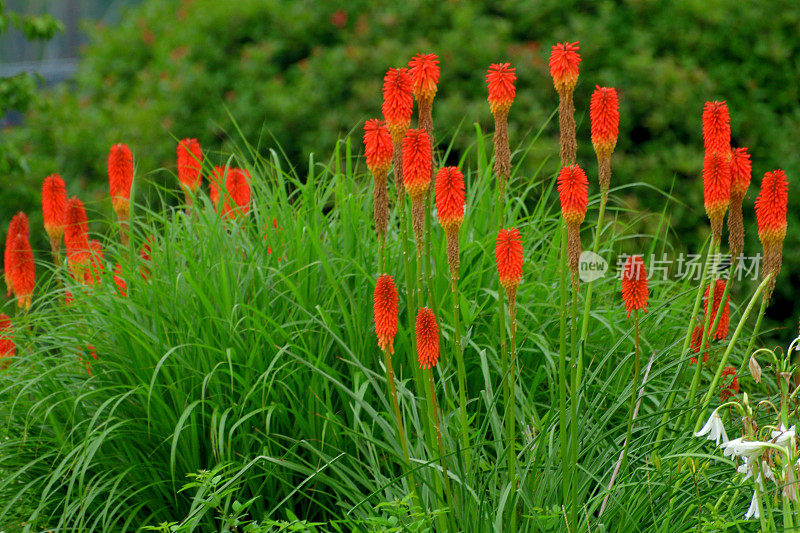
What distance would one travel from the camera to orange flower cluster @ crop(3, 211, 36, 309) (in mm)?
3744

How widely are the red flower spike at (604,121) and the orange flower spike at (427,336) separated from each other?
63 cm

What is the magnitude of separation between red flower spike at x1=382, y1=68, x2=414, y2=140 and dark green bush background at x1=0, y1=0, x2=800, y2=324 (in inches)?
117

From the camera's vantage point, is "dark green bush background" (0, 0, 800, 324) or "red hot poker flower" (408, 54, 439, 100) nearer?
"red hot poker flower" (408, 54, 439, 100)

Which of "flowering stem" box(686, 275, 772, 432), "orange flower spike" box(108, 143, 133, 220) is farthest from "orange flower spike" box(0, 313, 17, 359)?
"flowering stem" box(686, 275, 772, 432)

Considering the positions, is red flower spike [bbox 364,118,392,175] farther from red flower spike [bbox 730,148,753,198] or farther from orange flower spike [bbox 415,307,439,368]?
red flower spike [bbox 730,148,753,198]

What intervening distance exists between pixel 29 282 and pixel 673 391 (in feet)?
8.41

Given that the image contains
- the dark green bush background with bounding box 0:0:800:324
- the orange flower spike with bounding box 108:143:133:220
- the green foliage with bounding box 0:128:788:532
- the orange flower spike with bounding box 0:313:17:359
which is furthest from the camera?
the dark green bush background with bounding box 0:0:800:324

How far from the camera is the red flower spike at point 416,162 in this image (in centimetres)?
228

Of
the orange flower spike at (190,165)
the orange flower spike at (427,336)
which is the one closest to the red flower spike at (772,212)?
the orange flower spike at (427,336)

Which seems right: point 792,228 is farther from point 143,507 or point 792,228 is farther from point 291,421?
point 143,507

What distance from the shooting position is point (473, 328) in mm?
3342

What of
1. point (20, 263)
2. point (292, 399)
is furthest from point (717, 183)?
point (20, 263)

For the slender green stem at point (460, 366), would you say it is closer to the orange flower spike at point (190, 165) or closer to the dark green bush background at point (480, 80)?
the orange flower spike at point (190, 165)

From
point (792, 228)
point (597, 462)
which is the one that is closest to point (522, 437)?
point (597, 462)
